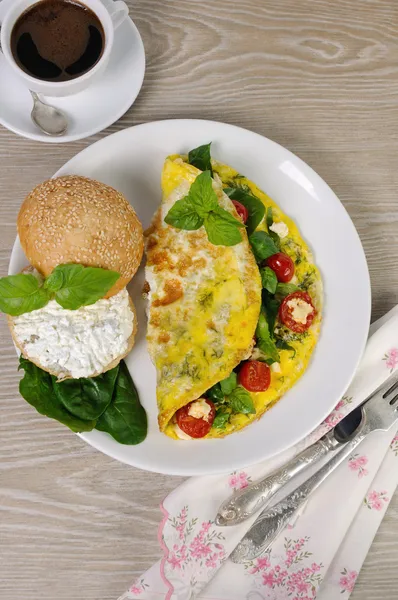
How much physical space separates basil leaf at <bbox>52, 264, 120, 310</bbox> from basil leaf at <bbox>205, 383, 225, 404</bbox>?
699 millimetres

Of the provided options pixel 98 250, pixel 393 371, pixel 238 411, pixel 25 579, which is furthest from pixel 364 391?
pixel 25 579

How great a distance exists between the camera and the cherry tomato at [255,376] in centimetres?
299

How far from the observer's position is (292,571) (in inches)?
124

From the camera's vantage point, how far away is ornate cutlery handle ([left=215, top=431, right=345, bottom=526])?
3.08 m

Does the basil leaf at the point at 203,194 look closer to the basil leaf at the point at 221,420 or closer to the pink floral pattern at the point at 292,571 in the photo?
the basil leaf at the point at 221,420

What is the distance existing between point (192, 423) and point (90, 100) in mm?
1458

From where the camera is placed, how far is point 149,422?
3.05m

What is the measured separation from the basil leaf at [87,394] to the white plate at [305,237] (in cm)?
10

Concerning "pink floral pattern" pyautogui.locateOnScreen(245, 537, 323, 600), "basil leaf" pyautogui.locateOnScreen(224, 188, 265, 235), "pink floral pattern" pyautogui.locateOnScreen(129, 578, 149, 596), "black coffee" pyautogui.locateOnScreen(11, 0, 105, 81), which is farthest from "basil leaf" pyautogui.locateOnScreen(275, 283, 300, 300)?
"pink floral pattern" pyautogui.locateOnScreen(129, 578, 149, 596)

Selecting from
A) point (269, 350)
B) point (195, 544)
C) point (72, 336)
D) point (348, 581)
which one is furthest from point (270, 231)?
point (348, 581)

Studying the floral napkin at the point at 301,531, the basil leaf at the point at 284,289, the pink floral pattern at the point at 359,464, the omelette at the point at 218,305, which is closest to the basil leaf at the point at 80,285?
the omelette at the point at 218,305

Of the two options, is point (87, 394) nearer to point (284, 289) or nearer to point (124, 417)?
point (124, 417)

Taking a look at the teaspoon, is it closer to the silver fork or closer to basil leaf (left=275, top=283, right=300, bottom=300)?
basil leaf (left=275, top=283, right=300, bottom=300)

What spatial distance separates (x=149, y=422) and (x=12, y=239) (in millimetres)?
1029
